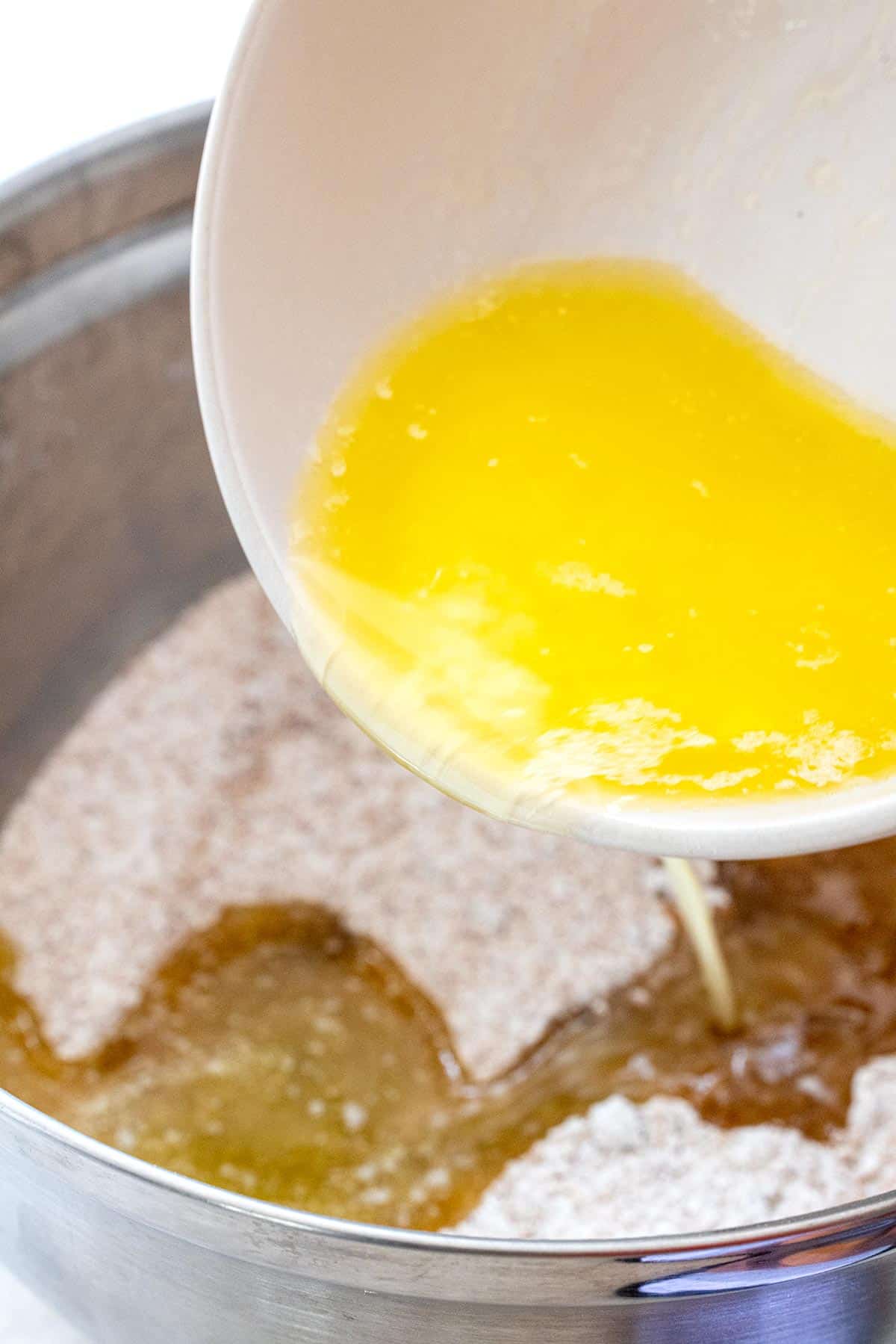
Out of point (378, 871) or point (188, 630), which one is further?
point (188, 630)

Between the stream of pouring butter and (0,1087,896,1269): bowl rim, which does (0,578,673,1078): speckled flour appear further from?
(0,1087,896,1269): bowl rim

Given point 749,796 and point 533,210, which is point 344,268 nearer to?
point 533,210

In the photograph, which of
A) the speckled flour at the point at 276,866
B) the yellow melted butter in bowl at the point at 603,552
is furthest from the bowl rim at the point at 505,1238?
the speckled flour at the point at 276,866

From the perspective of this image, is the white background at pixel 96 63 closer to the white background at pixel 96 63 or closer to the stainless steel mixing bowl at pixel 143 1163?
the white background at pixel 96 63

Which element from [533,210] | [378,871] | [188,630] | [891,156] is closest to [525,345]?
[533,210]

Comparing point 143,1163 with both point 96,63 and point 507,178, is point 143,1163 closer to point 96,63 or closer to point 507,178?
point 507,178

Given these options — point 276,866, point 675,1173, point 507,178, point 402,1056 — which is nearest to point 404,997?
point 402,1056

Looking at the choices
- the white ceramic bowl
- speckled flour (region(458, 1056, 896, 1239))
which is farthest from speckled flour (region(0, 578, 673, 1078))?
the white ceramic bowl
